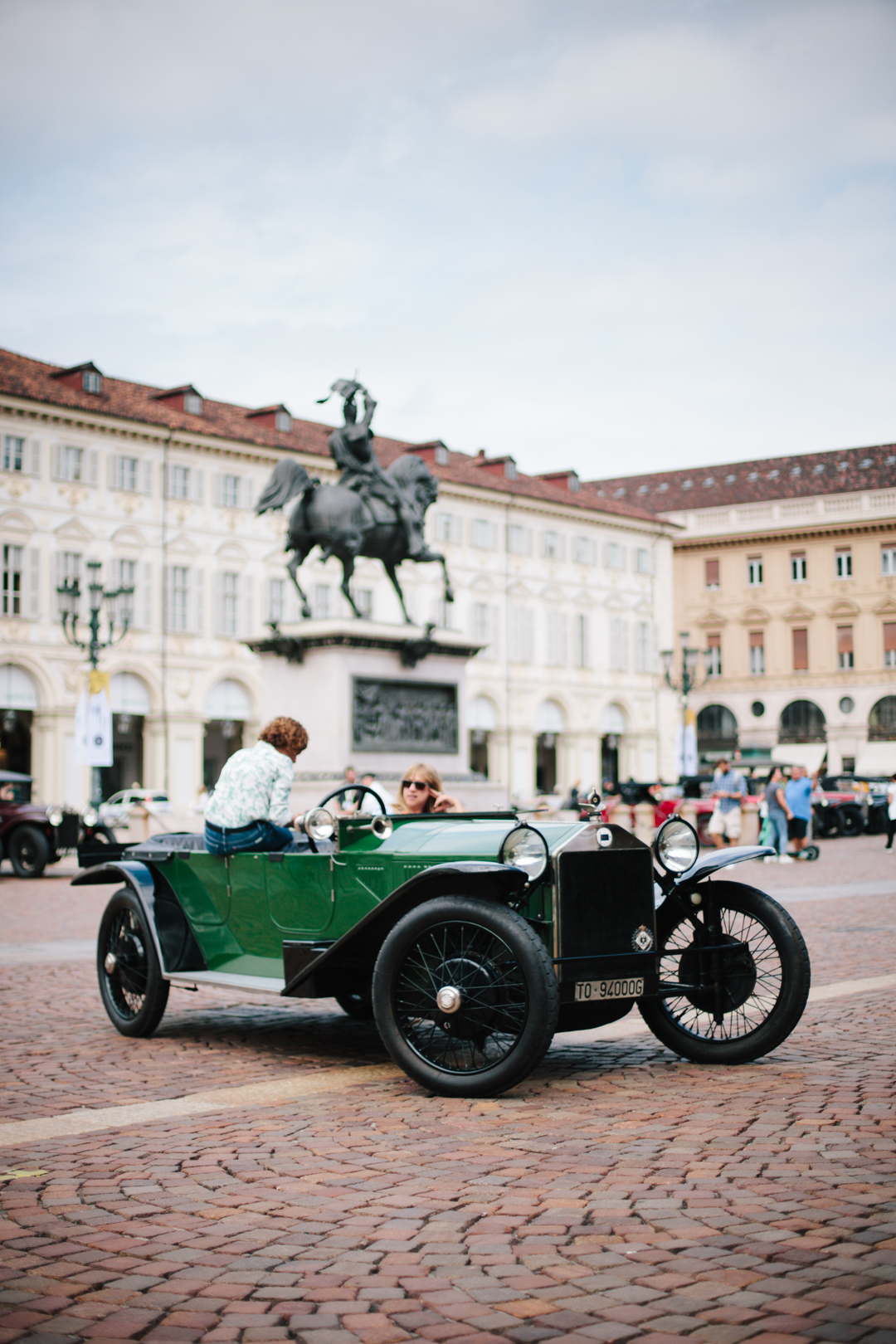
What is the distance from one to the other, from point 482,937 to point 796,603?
6764cm

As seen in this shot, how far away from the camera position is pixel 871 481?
233ft

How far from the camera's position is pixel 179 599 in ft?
167

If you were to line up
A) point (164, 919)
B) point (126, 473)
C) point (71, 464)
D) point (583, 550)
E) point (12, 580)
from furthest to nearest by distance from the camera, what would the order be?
point (583, 550) < point (126, 473) < point (71, 464) < point (12, 580) < point (164, 919)

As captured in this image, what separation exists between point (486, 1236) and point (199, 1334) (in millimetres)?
914

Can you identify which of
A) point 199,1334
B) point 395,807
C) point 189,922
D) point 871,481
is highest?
point 871,481

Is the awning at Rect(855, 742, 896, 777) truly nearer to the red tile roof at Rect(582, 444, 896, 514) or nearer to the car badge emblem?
A: the red tile roof at Rect(582, 444, 896, 514)

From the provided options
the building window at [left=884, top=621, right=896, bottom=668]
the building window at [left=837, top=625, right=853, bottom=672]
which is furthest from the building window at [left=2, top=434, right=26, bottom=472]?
the building window at [left=884, top=621, right=896, bottom=668]

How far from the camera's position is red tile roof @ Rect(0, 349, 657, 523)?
4819 cm

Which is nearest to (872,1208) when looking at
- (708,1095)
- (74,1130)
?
(708,1095)

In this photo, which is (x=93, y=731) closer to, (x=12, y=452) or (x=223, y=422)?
(x=12, y=452)

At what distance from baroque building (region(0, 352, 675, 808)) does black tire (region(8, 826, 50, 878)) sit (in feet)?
42.0

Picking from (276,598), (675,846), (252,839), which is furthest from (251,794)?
(276,598)

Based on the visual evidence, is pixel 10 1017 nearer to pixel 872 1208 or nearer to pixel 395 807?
pixel 395 807

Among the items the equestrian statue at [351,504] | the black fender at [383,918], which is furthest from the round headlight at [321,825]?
the equestrian statue at [351,504]
